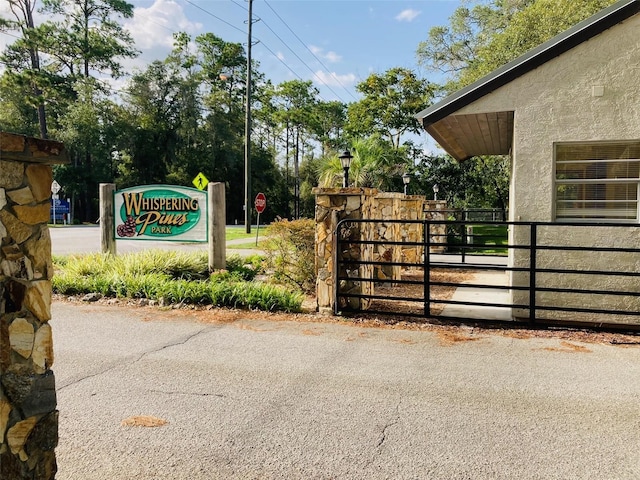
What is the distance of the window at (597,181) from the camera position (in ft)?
20.5

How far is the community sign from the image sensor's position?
9.57m

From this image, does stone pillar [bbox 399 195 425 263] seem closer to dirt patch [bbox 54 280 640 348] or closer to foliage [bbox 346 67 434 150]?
dirt patch [bbox 54 280 640 348]

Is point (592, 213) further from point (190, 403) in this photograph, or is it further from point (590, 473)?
point (190, 403)

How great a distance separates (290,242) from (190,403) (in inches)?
196

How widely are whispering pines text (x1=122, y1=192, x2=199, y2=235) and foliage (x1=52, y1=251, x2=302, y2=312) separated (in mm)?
650

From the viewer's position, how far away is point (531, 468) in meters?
2.88

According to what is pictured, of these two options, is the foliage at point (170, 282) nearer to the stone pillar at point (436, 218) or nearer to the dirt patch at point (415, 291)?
the dirt patch at point (415, 291)

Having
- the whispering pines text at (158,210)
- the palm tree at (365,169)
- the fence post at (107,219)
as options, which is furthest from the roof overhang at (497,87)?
the palm tree at (365,169)

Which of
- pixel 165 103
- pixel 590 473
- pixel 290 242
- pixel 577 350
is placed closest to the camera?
pixel 590 473

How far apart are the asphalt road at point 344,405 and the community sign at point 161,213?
3911mm

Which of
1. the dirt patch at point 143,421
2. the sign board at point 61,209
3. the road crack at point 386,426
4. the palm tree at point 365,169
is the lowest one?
the road crack at point 386,426

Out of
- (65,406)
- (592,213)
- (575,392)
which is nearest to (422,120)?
(592,213)

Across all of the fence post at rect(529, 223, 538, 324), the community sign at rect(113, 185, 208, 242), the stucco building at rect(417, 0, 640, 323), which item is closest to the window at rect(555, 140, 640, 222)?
the stucco building at rect(417, 0, 640, 323)

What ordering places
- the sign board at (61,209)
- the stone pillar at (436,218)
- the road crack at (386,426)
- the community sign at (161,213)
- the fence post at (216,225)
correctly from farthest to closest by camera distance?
the sign board at (61,209) < the stone pillar at (436,218) < the community sign at (161,213) < the fence post at (216,225) < the road crack at (386,426)
